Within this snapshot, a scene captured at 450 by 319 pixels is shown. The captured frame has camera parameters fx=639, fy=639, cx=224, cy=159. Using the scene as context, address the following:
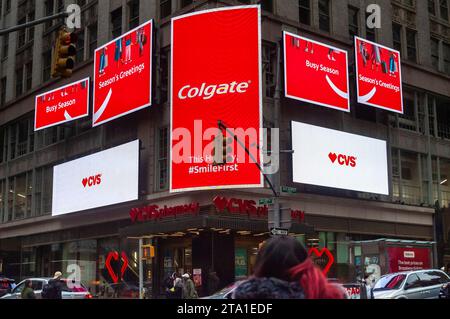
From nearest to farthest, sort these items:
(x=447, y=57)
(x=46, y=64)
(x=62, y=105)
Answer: (x=62, y=105) → (x=447, y=57) → (x=46, y=64)

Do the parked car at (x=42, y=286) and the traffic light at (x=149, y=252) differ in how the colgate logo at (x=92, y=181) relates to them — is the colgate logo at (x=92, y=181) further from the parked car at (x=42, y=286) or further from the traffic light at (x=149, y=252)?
the parked car at (x=42, y=286)

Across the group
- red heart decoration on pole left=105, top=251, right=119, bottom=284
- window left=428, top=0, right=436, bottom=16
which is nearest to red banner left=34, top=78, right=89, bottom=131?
red heart decoration on pole left=105, top=251, right=119, bottom=284

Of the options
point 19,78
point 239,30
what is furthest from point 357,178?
point 19,78

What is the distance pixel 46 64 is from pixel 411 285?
34.2 metres

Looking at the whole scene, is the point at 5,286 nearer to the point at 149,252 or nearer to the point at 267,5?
the point at 149,252

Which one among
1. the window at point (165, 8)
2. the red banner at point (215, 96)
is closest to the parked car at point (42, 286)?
the red banner at point (215, 96)

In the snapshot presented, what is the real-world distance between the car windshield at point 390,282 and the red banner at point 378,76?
15655 millimetres

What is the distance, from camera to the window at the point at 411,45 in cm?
4362

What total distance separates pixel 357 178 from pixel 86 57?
1953cm

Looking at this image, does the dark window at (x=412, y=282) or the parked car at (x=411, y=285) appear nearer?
the parked car at (x=411, y=285)

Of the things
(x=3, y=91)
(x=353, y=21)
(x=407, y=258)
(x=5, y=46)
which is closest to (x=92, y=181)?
(x=407, y=258)

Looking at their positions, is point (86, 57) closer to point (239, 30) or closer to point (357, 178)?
point (239, 30)

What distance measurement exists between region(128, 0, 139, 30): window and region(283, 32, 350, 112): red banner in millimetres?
9873

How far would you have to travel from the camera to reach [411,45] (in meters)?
44.0
